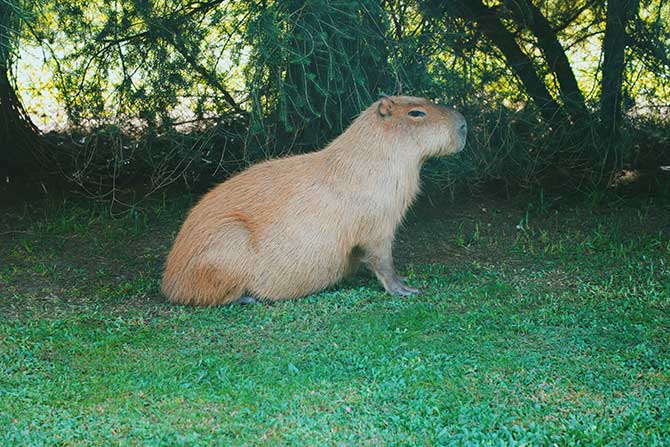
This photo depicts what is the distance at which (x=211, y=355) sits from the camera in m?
3.99

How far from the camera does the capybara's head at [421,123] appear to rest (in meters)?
5.04

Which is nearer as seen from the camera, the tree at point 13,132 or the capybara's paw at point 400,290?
the capybara's paw at point 400,290

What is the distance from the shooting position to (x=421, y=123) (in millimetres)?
5051

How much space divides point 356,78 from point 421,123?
0.78m

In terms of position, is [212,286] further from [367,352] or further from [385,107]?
[385,107]

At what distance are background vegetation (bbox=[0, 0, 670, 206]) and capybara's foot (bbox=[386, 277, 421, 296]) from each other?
3.75ft

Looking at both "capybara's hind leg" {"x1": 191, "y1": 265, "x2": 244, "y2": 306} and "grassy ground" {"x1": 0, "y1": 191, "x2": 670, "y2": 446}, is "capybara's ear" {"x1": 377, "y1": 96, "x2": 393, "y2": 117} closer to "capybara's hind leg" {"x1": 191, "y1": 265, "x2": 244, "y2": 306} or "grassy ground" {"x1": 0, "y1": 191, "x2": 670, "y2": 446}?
"grassy ground" {"x1": 0, "y1": 191, "x2": 670, "y2": 446}

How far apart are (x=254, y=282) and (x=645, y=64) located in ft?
11.0

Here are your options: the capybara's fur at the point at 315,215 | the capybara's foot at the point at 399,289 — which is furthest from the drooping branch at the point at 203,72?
the capybara's foot at the point at 399,289

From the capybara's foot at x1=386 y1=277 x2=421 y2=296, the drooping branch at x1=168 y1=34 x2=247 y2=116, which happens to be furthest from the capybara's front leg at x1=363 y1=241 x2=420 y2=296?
the drooping branch at x1=168 y1=34 x2=247 y2=116

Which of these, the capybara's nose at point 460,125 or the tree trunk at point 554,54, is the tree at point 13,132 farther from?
the tree trunk at point 554,54

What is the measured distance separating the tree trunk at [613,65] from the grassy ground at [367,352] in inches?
33.0

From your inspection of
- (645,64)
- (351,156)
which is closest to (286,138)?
(351,156)

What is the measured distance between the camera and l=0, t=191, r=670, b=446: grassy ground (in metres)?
3.26
